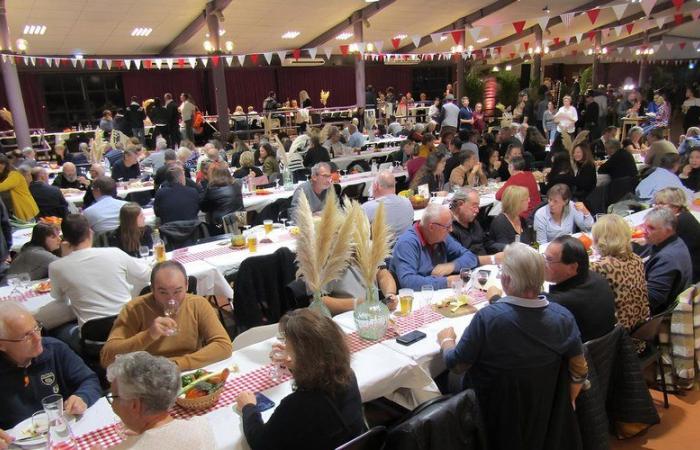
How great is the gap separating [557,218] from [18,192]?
221 inches

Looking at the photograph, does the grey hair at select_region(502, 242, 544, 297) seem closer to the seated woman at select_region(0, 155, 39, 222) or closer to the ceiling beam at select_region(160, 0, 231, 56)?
the seated woman at select_region(0, 155, 39, 222)

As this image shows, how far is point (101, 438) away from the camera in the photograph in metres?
1.98

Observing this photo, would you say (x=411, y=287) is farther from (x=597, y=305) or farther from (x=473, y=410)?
(x=473, y=410)

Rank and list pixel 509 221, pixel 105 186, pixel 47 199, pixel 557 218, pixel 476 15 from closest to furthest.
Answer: pixel 509 221 < pixel 557 218 < pixel 105 186 < pixel 47 199 < pixel 476 15

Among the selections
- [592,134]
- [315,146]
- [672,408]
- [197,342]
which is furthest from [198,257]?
[592,134]

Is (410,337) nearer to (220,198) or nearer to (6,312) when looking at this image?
(6,312)

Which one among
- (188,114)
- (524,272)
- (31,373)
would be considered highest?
(188,114)

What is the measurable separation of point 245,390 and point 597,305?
1690 mm

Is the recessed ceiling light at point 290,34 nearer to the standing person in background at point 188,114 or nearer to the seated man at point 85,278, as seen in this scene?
the standing person in background at point 188,114

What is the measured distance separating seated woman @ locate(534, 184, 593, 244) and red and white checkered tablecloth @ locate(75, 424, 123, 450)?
350 centimetres

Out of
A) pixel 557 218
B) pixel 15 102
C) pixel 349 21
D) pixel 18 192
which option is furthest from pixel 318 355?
pixel 349 21

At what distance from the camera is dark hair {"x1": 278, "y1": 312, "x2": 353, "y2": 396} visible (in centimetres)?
180

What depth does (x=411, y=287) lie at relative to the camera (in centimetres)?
335

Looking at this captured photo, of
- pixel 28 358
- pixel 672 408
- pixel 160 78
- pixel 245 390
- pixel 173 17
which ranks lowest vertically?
pixel 672 408
